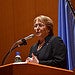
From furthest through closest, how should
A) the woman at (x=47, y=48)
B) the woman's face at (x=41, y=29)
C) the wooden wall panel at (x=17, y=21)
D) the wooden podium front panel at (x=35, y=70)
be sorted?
the wooden wall panel at (x=17, y=21) < the woman's face at (x=41, y=29) < the woman at (x=47, y=48) < the wooden podium front panel at (x=35, y=70)

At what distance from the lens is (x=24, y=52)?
422 cm

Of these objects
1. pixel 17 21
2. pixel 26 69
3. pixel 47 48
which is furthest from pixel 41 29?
pixel 17 21

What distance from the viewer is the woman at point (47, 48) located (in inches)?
96.3

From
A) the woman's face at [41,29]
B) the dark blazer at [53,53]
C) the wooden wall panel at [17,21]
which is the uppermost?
the wooden wall panel at [17,21]

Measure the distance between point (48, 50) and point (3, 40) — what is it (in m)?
1.92

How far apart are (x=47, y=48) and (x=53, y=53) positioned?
113 millimetres

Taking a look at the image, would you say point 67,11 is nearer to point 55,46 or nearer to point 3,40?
point 55,46

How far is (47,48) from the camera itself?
2.57 m

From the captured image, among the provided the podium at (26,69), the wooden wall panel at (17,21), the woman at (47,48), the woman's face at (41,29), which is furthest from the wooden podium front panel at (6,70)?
the wooden wall panel at (17,21)

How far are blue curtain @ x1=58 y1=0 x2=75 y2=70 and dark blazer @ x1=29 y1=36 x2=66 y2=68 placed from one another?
0.91 ft

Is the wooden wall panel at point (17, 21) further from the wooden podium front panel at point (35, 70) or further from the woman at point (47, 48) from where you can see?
the wooden podium front panel at point (35, 70)

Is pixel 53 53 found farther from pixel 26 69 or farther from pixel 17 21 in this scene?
pixel 17 21

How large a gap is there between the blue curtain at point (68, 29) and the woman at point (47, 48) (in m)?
0.26

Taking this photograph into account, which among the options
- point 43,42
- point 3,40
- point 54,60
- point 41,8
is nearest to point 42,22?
point 43,42
